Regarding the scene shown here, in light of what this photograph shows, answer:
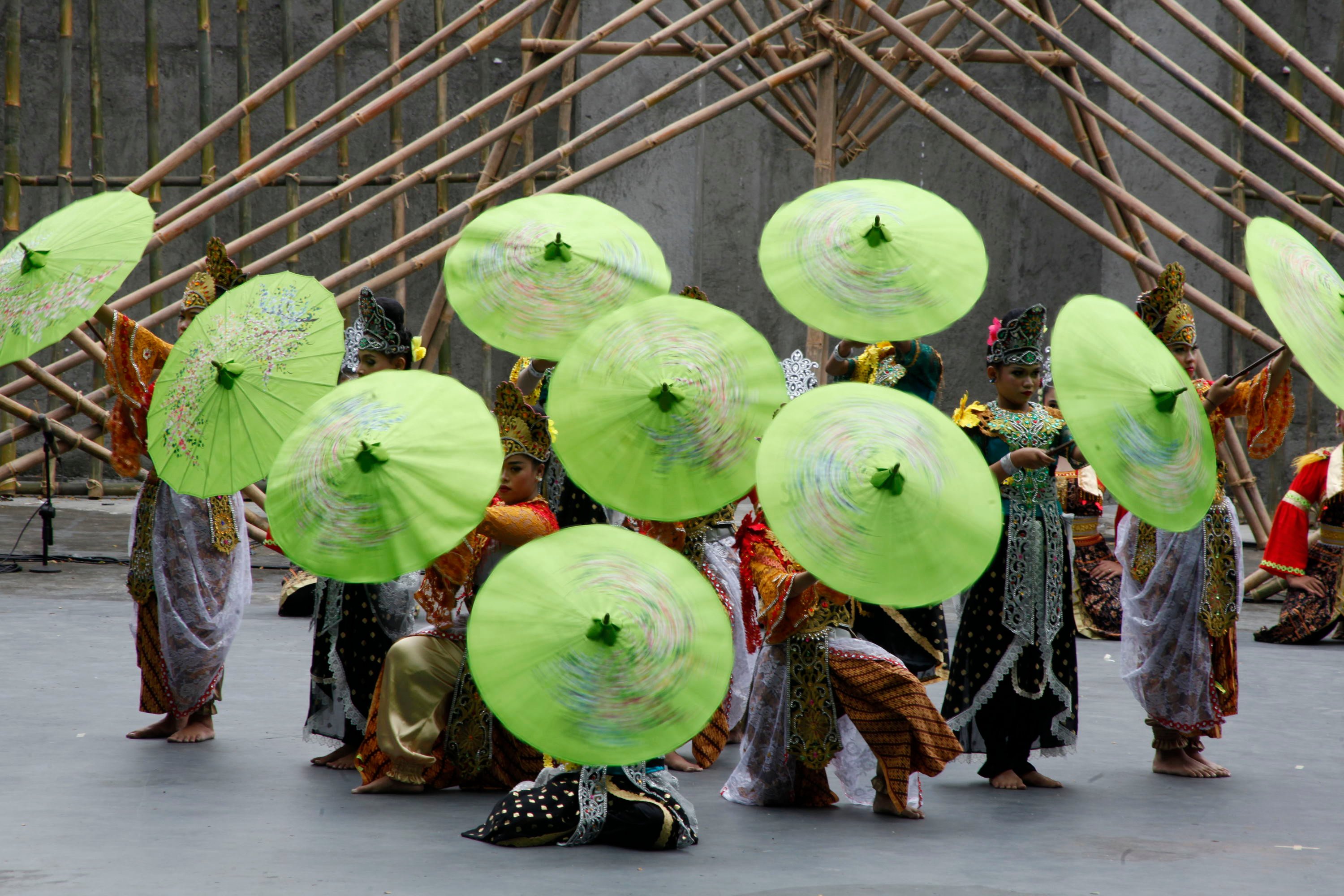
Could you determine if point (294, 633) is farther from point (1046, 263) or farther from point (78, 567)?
point (1046, 263)

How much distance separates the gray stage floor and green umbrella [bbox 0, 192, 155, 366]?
1215 millimetres

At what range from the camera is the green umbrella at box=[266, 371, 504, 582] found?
338 centimetres

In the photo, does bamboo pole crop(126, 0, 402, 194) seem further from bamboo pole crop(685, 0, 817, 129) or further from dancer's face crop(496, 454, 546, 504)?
dancer's face crop(496, 454, 546, 504)

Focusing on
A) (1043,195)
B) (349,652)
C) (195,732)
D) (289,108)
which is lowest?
(195,732)

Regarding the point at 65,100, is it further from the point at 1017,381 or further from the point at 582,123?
the point at 1017,381

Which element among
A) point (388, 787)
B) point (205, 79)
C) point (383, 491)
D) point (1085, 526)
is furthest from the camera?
point (205, 79)

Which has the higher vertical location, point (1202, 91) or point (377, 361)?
point (1202, 91)

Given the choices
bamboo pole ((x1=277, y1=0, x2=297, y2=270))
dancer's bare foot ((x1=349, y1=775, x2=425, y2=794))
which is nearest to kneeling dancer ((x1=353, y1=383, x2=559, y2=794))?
dancer's bare foot ((x1=349, y1=775, x2=425, y2=794))

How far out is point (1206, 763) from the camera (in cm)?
475

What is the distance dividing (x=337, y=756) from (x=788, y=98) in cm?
536

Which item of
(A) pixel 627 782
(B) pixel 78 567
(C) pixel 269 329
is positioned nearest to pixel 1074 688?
(A) pixel 627 782

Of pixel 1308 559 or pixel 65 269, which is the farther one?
pixel 1308 559

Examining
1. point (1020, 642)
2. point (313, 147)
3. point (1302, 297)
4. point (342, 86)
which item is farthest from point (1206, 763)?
point (342, 86)

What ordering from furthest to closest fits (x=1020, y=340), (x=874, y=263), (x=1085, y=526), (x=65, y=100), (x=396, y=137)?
(x=396, y=137) < (x=65, y=100) < (x=1085, y=526) < (x=1020, y=340) < (x=874, y=263)
